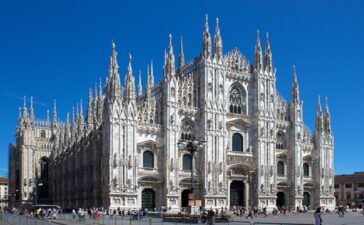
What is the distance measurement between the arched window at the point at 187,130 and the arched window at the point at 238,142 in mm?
6984

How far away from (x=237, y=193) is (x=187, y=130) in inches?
461

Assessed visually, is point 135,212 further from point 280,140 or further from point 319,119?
point 319,119

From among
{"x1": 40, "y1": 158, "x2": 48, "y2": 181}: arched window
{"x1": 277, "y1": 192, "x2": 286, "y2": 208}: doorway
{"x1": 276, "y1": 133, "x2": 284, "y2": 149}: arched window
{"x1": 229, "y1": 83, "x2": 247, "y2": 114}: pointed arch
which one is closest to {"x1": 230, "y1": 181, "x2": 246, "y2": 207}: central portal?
{"x1": 277, "y1": 192, "x2": 286, "y2": 208}: doorway

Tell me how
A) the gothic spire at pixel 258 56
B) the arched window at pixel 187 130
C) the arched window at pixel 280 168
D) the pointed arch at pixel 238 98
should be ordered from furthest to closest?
1. the arched window at pixel 280 168
2. the gothic spire at pixel 258 56
3. the pointed arch at pixel 238 98
4. the arched window at pixel 187 130

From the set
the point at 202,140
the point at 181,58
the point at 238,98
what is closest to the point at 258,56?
the point at 238,98

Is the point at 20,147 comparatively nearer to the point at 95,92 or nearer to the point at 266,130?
the point at 95,92

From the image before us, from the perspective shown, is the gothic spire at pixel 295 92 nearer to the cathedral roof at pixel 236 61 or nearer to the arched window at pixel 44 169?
the cathedral roof at pixel 236 61

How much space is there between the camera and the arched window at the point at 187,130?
2574 inches

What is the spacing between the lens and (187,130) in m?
65.9

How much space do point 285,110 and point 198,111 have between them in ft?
50.3

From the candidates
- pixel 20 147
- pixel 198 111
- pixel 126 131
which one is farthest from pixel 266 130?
pixel 20 147

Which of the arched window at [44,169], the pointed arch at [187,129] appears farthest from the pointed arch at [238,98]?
the arched window at [44,169]

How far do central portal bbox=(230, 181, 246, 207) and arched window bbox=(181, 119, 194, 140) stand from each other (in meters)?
9.23

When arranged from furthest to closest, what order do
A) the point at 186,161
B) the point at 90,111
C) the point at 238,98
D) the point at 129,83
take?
the point at 90,111, the point at 238,98, the point at 186,161, the point at 129,83
